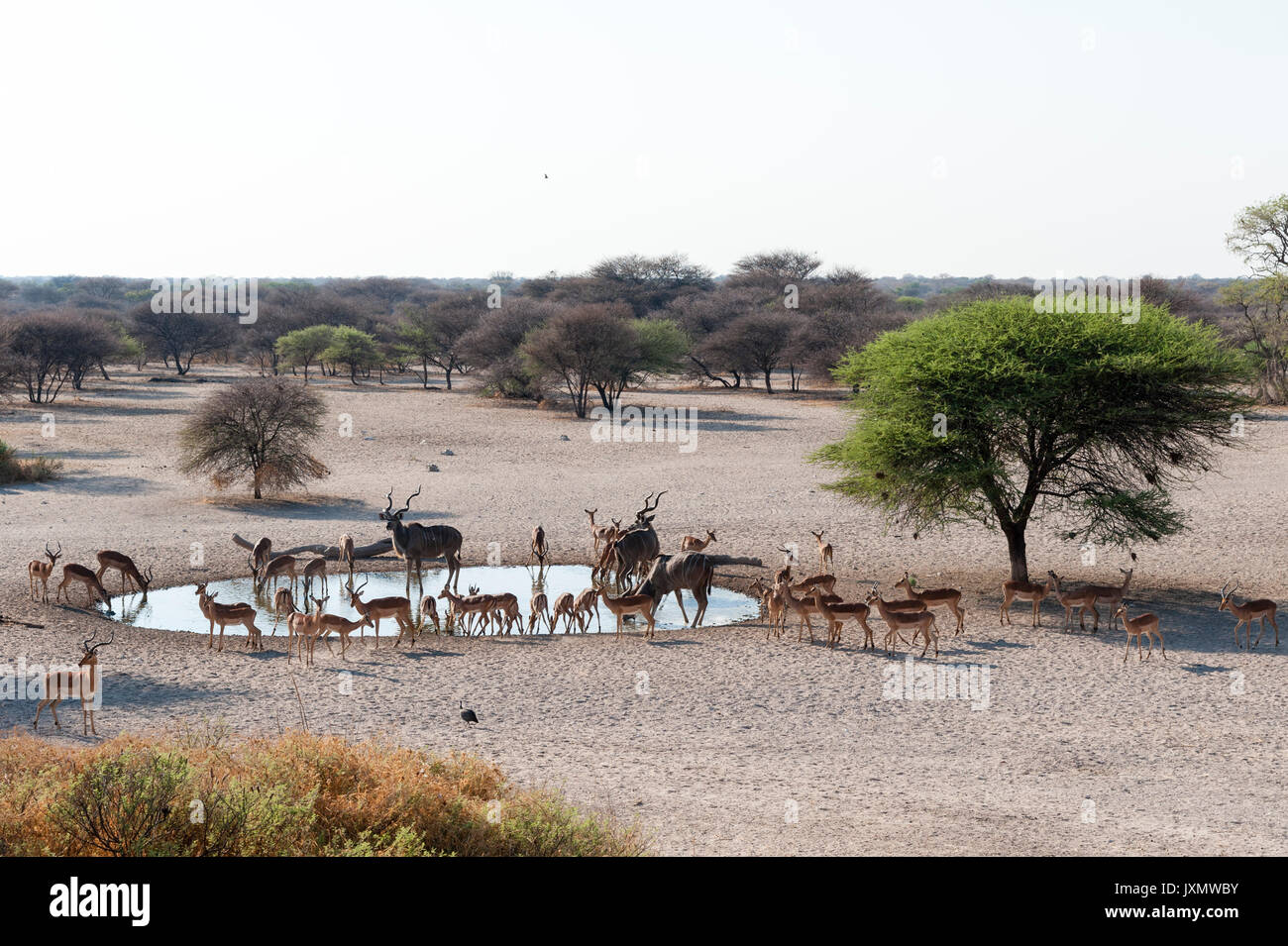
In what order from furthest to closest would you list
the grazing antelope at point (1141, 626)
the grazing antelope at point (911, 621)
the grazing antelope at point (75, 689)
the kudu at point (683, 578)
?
the kudu at point (683, 578)
the grazing antelope at point (911, 621)
the grazing antelope at point (1141, 626)
the grazing antelope at point (75, 689)

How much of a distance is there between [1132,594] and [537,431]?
2547 cm

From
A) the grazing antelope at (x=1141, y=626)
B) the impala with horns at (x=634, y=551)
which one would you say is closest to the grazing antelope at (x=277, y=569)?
the impala with horns at (x=634, y=551)

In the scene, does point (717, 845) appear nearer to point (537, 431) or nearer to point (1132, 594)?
point (1132, 594)

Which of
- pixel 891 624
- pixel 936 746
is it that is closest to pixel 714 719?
pixel 936 746

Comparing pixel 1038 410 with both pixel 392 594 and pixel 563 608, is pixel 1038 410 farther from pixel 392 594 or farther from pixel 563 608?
pixel 392 594

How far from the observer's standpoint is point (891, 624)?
15016 mm

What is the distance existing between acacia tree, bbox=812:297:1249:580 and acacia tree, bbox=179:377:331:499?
45.1 feet

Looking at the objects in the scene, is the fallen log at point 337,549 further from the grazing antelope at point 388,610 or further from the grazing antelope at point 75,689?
the grazing antelope at point 75,689

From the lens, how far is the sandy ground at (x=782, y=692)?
9.46 meters

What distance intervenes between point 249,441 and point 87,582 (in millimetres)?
9735

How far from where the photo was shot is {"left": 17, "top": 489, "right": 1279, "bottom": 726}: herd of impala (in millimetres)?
15023

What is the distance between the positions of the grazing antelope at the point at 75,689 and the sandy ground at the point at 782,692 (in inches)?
6.4
